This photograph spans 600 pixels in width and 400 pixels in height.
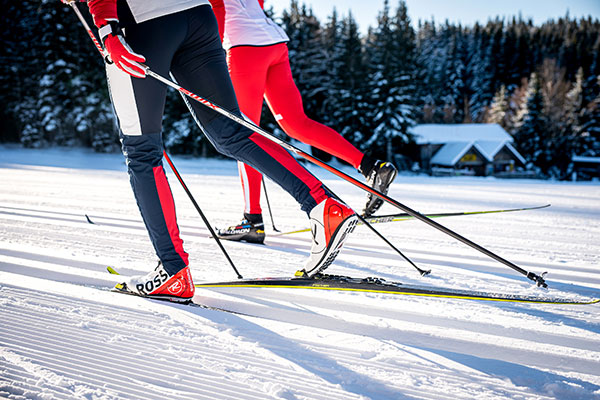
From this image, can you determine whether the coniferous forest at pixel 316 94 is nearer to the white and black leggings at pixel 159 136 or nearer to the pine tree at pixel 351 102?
the pine tree at pixel 351 102

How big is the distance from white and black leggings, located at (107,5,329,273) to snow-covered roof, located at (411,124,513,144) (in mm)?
38749

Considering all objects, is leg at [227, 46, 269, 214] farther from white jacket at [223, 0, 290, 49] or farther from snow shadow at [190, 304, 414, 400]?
snow shadow at [190, 304, 414, 400]

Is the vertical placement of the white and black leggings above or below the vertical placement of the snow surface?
above

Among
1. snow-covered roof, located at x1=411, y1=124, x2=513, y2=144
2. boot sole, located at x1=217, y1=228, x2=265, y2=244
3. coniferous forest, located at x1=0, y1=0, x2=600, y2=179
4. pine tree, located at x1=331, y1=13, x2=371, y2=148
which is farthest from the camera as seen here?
snow-covered roof, located at x1=411, y1=124, x2=513, y2=144

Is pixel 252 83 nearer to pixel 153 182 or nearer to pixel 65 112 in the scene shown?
pixel 153 182

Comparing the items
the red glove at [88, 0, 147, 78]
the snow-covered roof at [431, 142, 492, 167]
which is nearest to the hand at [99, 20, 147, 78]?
the red glove at [88, 0, 147, 78]

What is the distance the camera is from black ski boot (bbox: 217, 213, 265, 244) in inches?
105

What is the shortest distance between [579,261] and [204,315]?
215 cm

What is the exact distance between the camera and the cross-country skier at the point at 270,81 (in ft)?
7.73

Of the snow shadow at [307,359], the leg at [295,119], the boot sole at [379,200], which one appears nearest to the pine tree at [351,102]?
the leg at [295,119]

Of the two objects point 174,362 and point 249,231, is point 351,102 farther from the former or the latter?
point 174,362

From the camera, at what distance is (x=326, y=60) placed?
29781 mm

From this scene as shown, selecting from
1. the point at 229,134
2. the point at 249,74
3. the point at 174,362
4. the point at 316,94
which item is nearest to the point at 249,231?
the point at 249,74

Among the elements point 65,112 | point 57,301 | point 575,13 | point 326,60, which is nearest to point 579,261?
point 57,301
